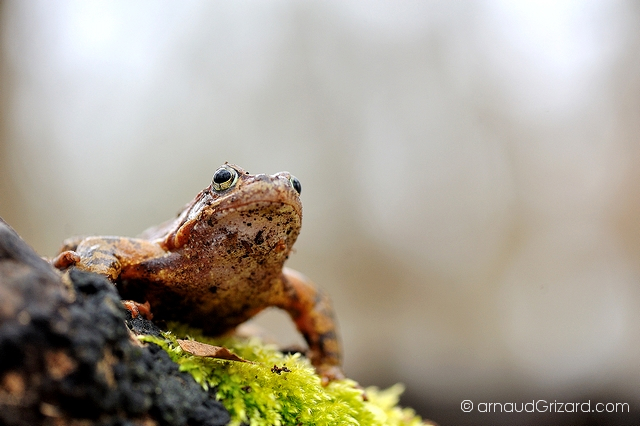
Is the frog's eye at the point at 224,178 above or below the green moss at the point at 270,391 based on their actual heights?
above

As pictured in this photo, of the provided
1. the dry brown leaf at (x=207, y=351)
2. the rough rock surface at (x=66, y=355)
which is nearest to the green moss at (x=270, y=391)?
the dry brown leaf at (x=207, y=351)

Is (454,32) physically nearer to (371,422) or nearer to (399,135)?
(399,135)

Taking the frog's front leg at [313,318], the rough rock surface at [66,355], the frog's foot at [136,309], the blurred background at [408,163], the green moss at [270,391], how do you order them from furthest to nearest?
the blurred background at [408,163]
the frog's front leg at [313,318]
the frog's foot at [136,309]
the green moss at [270,391]
the rough rock surface at [66,355]

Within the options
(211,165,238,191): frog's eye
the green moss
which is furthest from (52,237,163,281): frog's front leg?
(211,165,238,191): frog's eye

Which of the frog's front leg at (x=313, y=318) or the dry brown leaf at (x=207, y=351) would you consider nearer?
the dry brown leaf at (x=207, y=351)

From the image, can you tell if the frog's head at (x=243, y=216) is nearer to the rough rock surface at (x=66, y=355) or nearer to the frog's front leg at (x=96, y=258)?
the frog's front leg at (x=96, y=258)

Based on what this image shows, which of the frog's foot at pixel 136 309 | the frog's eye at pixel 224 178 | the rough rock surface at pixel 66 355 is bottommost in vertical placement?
the rough rock surface at pixel 66 355

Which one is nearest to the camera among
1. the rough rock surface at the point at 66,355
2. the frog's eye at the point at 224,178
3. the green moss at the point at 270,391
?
the rough rock surface at the point at 66,355
